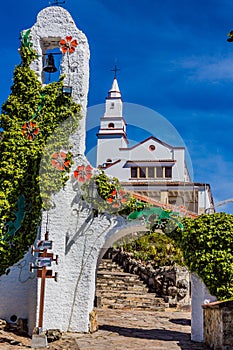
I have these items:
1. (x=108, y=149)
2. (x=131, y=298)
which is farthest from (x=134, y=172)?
(x=131, y=298)

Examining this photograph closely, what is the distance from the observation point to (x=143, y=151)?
112ft

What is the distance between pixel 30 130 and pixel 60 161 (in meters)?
0.97

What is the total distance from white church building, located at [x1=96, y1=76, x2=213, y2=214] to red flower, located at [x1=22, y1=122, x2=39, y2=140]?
43.6ft

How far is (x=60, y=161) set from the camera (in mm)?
11070

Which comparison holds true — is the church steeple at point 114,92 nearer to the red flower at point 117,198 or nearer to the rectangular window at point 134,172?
the rectangular window at point 134,172

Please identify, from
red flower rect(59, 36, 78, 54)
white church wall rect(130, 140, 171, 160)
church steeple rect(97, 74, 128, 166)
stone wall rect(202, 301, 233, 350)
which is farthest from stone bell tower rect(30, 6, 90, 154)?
church steeple rect(97, 74, 128, 166)

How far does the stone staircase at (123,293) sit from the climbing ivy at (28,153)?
6.11 m

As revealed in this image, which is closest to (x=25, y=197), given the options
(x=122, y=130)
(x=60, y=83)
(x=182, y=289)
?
(x=60, y=83)

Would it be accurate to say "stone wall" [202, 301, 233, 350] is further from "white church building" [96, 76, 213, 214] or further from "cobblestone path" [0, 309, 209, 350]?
"white church building" [96, 76, 213, 214]

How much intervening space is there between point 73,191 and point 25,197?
127cm

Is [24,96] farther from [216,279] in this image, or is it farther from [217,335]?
[217,335]

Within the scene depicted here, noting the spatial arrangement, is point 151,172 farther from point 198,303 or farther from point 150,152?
point 198,303

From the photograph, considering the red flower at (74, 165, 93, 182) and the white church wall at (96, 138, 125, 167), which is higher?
the white church wall at (96, 138, 125, 167)

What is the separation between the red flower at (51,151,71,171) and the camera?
35.9 feet
